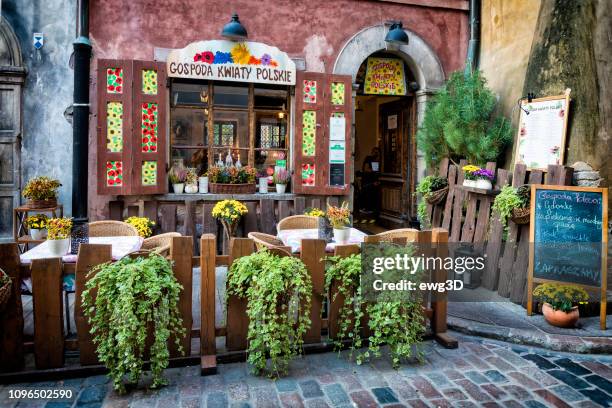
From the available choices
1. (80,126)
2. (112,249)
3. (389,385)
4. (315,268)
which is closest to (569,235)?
(389,385)

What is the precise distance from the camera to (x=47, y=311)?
10.6 ft

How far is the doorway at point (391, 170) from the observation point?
8438mm

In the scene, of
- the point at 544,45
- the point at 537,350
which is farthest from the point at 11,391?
the point at 544,45

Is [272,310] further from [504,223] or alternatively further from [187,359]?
[504,223]

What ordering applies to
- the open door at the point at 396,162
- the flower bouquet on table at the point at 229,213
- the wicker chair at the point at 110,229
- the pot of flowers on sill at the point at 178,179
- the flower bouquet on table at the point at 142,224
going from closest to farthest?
the wicker chair at the point at 110,229, the flower bouquet on table at the point at 142,224, the flower bouquet on table at the point at 229,213, the pot of flowers on sill at the point at 178,179, the open door at the point at 396,162

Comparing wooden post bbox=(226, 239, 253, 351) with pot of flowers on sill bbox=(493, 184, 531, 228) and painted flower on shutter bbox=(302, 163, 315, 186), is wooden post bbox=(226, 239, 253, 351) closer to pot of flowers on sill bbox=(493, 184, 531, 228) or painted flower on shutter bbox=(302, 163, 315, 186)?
pot of flowers on sill bbox=(493, 184, 531, 228)

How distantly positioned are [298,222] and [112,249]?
2193 mm

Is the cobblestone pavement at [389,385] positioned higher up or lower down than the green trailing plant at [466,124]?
lower down

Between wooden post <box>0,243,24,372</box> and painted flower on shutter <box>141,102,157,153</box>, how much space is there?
11.9ft

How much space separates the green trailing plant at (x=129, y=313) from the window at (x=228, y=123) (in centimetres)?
421

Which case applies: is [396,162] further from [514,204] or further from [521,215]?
[521,215]

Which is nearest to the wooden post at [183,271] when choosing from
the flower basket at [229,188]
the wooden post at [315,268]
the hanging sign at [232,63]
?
the wooden post at [315,268]

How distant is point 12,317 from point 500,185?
5.10 m

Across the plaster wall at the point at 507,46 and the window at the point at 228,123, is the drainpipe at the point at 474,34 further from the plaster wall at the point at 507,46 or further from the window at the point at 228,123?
the window at the point at 228,123
